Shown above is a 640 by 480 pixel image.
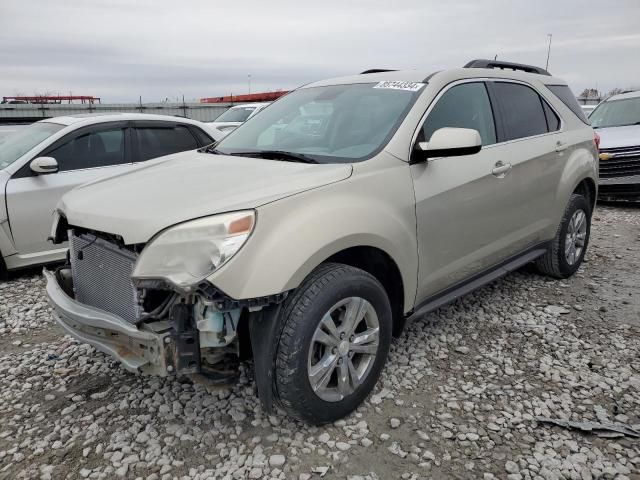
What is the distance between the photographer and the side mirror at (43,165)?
471 centimetres

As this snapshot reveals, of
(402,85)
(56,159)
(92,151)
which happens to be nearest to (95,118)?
(92,151)

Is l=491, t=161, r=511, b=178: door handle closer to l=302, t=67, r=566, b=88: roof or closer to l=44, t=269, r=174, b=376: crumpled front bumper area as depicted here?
l=302, t=67, r=566, b=88: roof

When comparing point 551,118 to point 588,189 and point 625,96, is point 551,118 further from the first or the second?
point 625,96

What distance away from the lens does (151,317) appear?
88.2 inches

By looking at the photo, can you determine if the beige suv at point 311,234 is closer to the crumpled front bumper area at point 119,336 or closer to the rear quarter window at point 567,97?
the crumpled front bumper area at point 119,336

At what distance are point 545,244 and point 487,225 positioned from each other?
1194 mm

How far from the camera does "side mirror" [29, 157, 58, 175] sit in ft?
15.5

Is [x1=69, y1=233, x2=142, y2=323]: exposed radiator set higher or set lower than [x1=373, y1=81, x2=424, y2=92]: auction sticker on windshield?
lower

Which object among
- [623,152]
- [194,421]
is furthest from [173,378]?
[623,152]

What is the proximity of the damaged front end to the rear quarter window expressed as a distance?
138 inches

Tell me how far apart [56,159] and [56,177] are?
206mm

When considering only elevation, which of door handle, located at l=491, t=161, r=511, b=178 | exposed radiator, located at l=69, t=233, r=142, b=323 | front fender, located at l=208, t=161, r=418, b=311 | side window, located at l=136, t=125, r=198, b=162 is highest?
side window, located at l=136, t=125, r=198, b=162

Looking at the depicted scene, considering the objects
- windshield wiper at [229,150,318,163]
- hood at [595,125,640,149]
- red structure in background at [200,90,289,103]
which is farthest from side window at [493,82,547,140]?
red structure in background at [200,90,289,103]

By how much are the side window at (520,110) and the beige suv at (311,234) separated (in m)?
0.02
